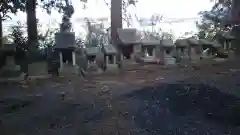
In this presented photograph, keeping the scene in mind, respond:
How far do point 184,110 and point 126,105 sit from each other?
0.83 m

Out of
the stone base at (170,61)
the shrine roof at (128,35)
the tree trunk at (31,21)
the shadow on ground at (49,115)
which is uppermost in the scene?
the tree trunk at (31,21)

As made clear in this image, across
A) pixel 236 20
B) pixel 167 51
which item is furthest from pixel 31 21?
pixel 236 20

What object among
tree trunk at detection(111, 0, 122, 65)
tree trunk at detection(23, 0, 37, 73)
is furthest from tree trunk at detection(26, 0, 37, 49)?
tree trunk at detection(111, 0, 122, 65)

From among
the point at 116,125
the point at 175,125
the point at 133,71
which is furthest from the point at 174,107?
the point at 133,71

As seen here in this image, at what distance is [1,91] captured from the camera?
17.7 ft

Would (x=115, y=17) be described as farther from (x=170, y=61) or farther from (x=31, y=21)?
(x=31, y=21)

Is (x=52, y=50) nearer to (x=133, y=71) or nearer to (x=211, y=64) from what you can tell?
(x=133, y=71)

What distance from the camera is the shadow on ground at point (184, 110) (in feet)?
10.8

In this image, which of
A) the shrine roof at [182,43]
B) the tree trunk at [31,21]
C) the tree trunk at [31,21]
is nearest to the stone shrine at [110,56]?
the shrine roof at [182,43]

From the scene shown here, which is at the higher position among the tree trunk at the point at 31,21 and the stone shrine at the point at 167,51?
the tree trunk at the point at 31,21

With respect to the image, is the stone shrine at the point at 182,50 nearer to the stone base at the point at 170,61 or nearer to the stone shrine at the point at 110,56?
the stone base at the point at 170,61

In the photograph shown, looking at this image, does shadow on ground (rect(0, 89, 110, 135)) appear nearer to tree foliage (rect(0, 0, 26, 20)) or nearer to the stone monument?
the stone monument

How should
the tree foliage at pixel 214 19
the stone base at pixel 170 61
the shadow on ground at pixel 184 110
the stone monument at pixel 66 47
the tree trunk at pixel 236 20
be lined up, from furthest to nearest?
1. the tree foliage at pixel 214 19
2. the tree trunk at pixel 236 20
3. the stone base at pixel 170 61
4. the stone monument at pixel 66 47
5. the shadow on ground at pixel 184 110

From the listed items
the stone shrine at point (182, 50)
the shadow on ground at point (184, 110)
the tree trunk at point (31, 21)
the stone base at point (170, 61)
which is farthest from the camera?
the tree trunk at point (31, 21)
